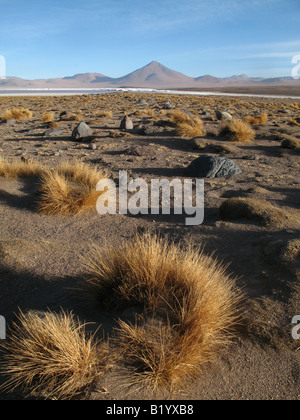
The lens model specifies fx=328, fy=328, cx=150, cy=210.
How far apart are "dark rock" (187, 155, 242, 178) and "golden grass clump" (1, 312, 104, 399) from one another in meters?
6.65

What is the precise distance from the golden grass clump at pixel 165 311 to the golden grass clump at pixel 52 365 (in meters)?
0.32

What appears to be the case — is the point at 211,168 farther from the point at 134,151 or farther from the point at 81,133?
the point at 81,133

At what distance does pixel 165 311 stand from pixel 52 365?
44.8 inches

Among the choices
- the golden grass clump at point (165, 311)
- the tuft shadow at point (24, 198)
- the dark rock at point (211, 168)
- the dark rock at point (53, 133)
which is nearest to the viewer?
the golden grass clump at point (165, 311)

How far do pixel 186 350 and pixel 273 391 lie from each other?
69 cm

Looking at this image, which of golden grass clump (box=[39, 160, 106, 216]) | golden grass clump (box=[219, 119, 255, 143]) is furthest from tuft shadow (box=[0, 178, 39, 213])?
golden grass clump (box=[219, 119, 255, 143])

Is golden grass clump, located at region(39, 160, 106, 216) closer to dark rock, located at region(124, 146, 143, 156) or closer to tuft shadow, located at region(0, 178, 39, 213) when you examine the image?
tuft shadow, located at region(0, 178, 39, 213)

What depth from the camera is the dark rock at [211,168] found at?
861 centimetres

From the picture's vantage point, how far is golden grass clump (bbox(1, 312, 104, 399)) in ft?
7.62

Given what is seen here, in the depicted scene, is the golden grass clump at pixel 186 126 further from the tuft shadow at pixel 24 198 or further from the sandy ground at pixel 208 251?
the tuft shadow at pixel 24 198

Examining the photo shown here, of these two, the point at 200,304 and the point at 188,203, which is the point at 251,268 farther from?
the point at 188,203

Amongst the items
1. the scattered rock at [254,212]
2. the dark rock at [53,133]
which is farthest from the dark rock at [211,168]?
the dark rock at [53,133]
